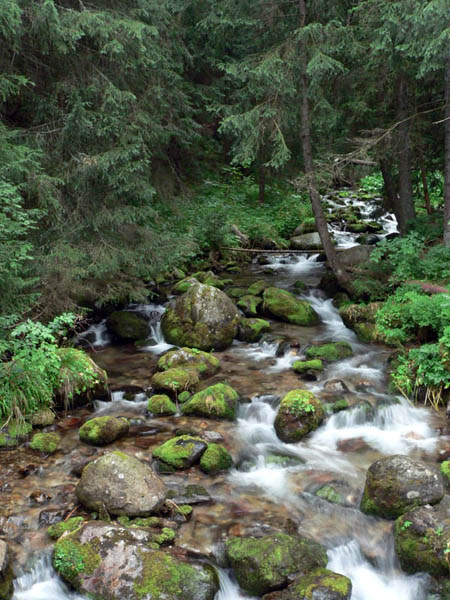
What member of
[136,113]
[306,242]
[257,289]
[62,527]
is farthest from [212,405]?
[306,242]

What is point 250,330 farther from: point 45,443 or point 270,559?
point 270,559

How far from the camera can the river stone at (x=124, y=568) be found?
4.39 m

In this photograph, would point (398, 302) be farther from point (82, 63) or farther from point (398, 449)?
point (82, 63)

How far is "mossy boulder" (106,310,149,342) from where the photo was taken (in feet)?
39.5

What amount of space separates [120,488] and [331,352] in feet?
21.0

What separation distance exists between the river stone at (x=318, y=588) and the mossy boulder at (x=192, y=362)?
17.6 ft

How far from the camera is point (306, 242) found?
2008 cm

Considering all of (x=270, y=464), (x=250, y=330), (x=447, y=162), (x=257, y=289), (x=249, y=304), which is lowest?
(x=270, y=464)

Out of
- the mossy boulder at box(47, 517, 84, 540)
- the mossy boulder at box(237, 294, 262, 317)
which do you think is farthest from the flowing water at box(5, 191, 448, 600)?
the mossy boulder at box(237, 294, 262, 317)

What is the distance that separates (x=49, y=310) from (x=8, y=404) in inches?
94.8

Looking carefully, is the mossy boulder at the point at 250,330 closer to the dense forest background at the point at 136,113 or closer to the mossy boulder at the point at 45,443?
the dense forest background at the point at 136,113

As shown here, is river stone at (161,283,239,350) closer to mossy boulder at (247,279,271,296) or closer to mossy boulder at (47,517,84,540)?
mossy boulder at (247,279,271,296)

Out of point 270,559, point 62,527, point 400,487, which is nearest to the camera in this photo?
point 270,559

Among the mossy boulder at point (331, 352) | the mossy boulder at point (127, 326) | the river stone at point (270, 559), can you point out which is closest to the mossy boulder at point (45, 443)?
the river stone at point (270, 559)
